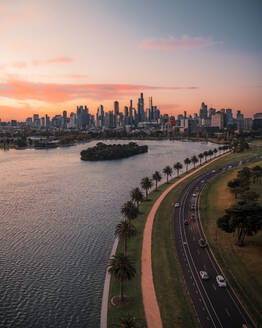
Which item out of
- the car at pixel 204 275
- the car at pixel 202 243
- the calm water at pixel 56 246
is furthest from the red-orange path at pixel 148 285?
the car at pixel 202 243

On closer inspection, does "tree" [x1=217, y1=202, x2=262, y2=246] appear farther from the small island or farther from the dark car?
the small island

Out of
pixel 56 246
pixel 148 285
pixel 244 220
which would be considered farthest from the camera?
pixel 56 246

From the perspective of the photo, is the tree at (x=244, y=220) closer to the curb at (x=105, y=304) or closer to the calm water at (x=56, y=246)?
the calm water at (x=56, y=246)

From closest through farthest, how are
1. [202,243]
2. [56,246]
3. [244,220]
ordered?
1. [244,220]
2. [202,243]
3. [56,246]

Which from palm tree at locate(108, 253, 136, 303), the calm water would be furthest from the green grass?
the calm water

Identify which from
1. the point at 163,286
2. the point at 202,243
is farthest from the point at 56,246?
the point at 202,243

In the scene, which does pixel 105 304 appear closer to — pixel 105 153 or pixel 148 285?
pixel 148 285

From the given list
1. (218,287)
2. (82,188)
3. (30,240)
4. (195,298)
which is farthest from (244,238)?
(82,188)
